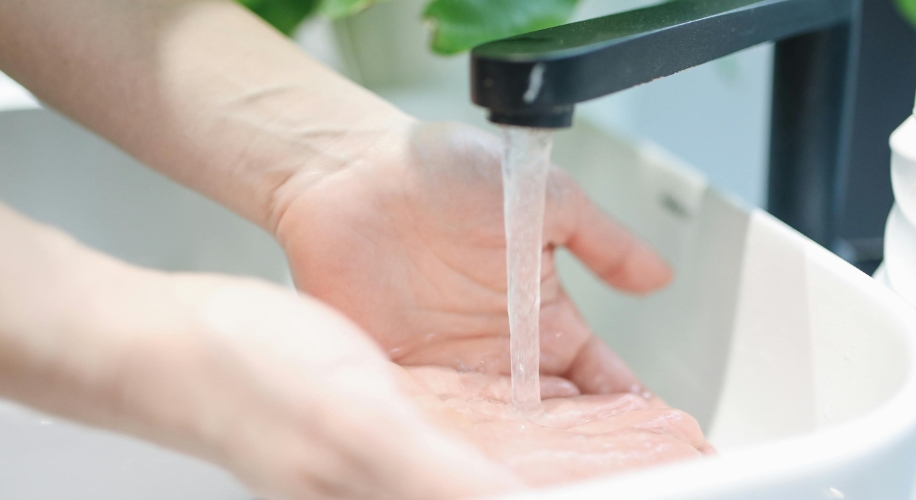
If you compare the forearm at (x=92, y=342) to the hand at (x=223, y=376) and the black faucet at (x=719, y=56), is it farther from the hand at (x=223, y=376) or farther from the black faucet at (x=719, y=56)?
the black faucet at (x=719, y=56)

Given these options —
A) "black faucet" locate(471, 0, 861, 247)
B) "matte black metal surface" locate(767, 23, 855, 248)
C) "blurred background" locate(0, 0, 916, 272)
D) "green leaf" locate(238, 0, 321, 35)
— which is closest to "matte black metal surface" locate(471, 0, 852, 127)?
"black faucet" locate(471, 0, 861, 247)

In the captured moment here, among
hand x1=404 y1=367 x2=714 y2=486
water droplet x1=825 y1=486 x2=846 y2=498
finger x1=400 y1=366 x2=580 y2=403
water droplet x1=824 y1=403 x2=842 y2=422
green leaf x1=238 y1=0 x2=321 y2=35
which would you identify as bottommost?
finger x1=400 y1=366 x2=580 y2=403

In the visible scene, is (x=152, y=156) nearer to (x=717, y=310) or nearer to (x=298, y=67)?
(x=298, y=67)

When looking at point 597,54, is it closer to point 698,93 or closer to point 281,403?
point 281,403

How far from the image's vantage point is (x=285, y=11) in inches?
25.7

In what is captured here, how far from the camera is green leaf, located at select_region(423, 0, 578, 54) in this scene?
558mm

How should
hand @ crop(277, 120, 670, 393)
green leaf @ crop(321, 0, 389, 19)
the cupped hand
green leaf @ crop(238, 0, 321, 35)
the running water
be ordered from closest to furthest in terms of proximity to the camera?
the cupped hand < the running water < hand @ crop(277, 120, 670, 393) < green leaf @ crop(321, 0, 389, 19) < green leaf @ crop(238, 0, 321, 35)

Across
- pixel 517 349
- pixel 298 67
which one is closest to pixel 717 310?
pixel 517 349

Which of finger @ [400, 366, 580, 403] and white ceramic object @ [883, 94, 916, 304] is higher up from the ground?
white ceramic object @ [883, 94, 916, 304]

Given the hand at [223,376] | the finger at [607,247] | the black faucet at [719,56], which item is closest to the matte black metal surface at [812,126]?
the black faucet at [719,56]

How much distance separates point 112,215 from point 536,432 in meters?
0.42

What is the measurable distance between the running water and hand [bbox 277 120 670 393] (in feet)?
0.19

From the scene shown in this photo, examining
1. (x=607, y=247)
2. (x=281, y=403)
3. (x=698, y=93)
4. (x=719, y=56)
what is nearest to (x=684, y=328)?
(x=607, y=247)

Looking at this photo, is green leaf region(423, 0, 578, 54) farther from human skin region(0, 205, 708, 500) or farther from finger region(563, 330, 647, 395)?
human skin region(0, 205, 708, 500)
